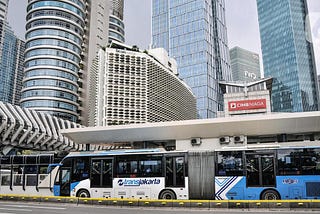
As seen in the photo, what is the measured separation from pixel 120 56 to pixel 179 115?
118ft

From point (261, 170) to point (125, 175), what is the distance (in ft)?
Answer: 24.9

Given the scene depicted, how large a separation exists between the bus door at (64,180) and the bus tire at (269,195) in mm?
11475

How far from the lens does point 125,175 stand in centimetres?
1828

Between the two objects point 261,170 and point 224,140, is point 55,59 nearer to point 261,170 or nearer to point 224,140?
point 224,140

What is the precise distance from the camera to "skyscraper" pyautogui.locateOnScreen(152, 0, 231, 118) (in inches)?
5620

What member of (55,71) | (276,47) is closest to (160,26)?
(276,47)

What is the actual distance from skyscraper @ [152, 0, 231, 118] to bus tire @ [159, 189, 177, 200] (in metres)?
122

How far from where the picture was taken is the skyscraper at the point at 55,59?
8150 cm

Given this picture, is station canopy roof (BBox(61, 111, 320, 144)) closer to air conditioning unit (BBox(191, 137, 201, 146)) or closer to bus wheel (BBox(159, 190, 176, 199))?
air conditioning unit (BBox(191, 137, 201, 146))

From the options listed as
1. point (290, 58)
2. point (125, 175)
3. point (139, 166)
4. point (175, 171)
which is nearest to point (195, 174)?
point (175, 171)

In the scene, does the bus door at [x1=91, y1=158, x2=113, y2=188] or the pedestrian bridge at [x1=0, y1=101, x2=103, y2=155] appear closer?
the bus door at [x1=91, y1=158, x2=113, y2=188]

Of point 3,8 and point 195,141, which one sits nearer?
point 195,141

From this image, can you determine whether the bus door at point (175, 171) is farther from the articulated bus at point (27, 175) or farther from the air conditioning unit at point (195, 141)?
the air conditioning unit at point (195, 141)

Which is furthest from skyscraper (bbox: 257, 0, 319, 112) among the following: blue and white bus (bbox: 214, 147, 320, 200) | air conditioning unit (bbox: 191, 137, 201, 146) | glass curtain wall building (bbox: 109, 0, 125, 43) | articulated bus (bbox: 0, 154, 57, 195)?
blue and white bus (bbox: 214, 147, 320, 200)
